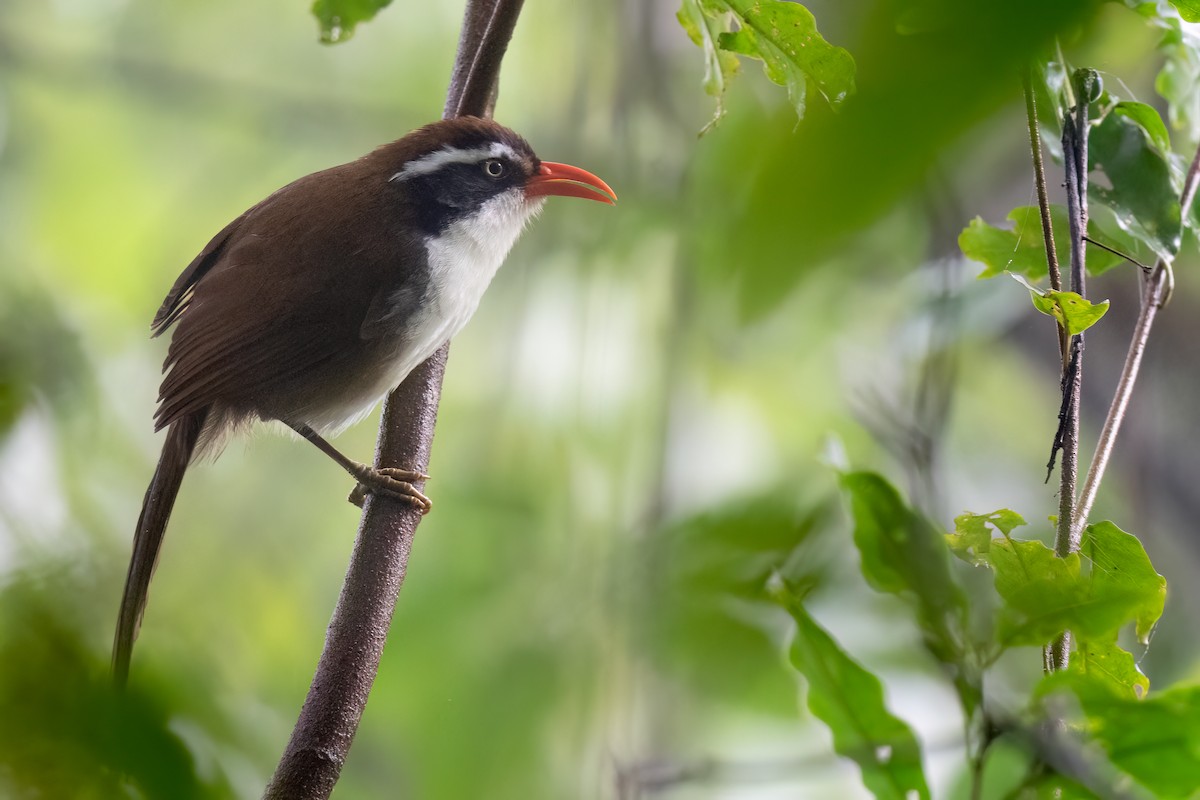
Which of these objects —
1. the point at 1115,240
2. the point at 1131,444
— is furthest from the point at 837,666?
the point at 1131,444

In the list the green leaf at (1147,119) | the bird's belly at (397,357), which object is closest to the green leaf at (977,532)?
the green leaf at (1147,119)

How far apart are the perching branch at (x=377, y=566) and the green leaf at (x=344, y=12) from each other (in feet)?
0.52

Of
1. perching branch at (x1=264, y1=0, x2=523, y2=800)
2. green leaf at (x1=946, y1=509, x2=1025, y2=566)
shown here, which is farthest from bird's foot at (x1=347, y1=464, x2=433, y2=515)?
green leaf at (x1=946, y1=509, x2=1025, y2=566)

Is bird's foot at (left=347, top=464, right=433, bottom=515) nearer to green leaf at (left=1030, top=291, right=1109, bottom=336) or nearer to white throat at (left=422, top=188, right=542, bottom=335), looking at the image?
white throat at (left=422, top=188, right=542, bottom=335)

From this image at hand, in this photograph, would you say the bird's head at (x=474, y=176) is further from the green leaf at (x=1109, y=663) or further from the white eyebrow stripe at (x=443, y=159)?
the green leaf at (x=1109, y=663)

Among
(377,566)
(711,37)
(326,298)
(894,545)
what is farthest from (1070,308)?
(326,298)

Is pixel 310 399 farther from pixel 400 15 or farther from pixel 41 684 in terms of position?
pixel 400 15

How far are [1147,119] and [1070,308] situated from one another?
25cm

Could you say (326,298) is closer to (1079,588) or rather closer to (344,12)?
(344,12)

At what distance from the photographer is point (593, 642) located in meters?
1.27

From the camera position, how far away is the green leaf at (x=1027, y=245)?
1.02 meters

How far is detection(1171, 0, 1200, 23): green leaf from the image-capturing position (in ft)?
2.73

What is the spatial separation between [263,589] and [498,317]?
0.91 metres

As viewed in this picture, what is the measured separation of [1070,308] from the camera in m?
0.84
